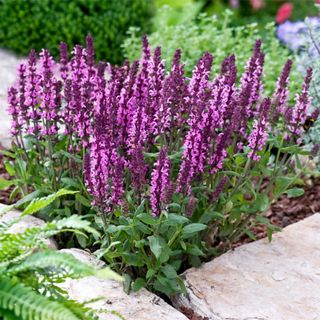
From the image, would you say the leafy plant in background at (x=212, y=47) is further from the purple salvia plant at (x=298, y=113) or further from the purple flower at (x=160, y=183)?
the purple flower at (x=160, y=183)

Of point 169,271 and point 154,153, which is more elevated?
point 154,153

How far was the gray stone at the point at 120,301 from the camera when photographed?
3152 millimetres

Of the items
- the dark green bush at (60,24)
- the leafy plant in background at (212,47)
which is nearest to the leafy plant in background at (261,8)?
the dark green bush at (60,24)

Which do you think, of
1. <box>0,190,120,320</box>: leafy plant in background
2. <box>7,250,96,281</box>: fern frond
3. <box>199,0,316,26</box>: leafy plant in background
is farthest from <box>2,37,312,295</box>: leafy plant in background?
<box>199,0,316,26</box>: leafy plant in background

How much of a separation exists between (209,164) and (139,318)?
0.80m

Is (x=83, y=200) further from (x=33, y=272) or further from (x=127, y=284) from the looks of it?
(x=33, y=272)

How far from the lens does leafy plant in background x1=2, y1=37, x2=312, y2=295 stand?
3.16 meters

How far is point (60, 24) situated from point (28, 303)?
5.08 metres

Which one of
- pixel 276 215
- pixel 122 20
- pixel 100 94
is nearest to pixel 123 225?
pixel 100 94

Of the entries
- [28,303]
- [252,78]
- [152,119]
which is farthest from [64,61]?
[28,303]

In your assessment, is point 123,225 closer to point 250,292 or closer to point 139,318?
point 139,318

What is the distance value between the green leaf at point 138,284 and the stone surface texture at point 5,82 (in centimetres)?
201

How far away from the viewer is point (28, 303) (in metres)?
2.34

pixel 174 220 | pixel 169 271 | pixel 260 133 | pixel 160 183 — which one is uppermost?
pixel 260 133
